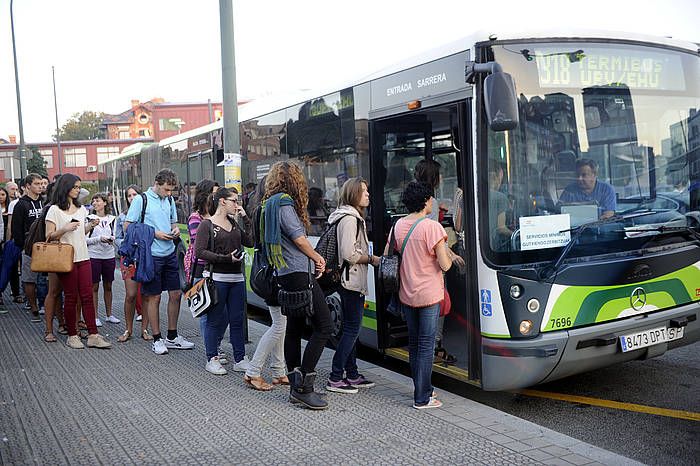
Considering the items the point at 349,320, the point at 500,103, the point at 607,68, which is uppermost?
the point at 607,68

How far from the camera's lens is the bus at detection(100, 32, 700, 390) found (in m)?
5.57

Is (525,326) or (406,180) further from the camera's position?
(406,180)

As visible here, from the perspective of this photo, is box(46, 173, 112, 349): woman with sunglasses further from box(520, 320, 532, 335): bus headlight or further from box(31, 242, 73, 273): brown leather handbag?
box(520, 320, 532, 335): bus headlight

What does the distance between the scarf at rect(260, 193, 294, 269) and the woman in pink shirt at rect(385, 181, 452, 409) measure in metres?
0.94

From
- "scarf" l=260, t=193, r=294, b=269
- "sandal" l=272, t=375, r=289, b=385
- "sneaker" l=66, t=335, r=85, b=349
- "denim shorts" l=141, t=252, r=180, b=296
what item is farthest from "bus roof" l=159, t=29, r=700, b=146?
"sneaker" l=66, t=335, r=85, b=349

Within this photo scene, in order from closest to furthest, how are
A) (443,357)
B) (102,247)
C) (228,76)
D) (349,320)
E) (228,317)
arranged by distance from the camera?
(349,320), (443,357), (228,317), (228,76), (102,247)

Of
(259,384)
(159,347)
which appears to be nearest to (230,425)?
(259,384)

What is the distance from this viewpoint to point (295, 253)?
573 centimetres

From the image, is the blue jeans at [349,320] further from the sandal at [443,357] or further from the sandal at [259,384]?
the sandal at [443,357]

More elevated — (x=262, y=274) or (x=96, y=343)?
(x=262, y=274)

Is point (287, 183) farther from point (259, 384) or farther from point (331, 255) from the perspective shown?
point (259, 384)

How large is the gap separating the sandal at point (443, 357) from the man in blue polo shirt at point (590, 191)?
186 centimetres

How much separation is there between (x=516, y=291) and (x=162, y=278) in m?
4.48

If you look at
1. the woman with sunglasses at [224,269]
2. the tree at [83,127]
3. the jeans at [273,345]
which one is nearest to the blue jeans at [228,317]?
the woman with sunglasses at [224,269]
